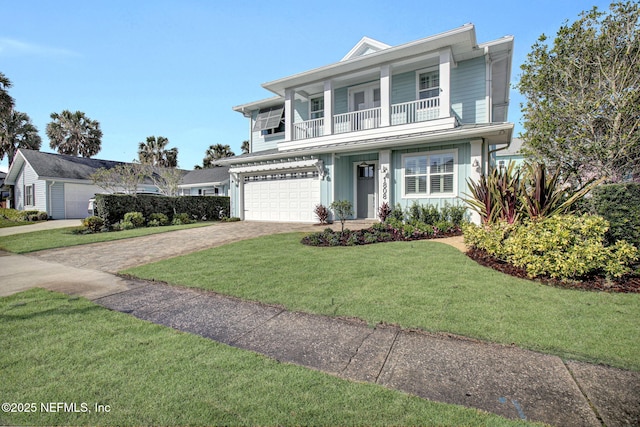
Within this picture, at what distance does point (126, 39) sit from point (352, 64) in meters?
8.20

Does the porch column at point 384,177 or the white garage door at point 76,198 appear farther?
the white garage door at point 76,198

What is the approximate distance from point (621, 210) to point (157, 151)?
41148mm

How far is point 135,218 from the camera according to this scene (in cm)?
1475

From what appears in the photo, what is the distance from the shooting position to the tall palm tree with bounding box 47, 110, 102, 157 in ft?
105

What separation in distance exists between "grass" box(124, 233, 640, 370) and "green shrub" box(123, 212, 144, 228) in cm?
937

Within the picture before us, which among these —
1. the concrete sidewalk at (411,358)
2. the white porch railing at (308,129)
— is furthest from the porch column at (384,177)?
the concrete sidewalk at (411,358)

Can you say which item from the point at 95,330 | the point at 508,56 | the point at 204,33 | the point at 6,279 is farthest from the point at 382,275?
the point at 508,56

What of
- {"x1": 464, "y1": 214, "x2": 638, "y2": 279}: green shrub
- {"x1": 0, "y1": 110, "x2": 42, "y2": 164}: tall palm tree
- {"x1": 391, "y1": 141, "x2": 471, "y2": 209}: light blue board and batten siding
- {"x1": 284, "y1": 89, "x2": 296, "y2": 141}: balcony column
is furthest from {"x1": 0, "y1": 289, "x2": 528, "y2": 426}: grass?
{"x1": 0, "y1": 110, "x2": 42, "y2": 164}: tall palm tree

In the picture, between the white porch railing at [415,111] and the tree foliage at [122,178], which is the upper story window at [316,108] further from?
the tree foliage at [122,178]

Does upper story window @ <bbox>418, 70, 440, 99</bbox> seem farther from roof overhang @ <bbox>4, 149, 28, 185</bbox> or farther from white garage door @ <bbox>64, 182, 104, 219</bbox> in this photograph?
roof overhang @ <bbox>4, 149, 28, 185</bbox>

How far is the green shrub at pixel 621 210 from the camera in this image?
5.41 meters

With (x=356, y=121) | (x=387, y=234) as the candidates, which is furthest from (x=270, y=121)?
(x=387, y=234)

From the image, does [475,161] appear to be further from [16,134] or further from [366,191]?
[16,134]

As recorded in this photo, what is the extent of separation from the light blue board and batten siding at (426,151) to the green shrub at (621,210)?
4296 mm
